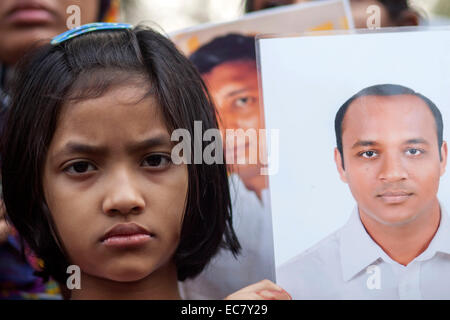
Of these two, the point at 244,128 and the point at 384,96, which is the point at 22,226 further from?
the point at 384,96

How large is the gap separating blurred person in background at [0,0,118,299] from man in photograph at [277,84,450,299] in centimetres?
66

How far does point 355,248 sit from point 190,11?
1779 millimetres

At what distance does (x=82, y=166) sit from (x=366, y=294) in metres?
0.58

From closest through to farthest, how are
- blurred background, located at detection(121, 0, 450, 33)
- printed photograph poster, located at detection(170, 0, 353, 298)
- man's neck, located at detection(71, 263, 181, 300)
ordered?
man's neck, located at detection(71, 263, 181, 300)
printed photograph poster, located at detection(170, 0, 353, 298)
blurred background, located at detection(121, 0, 450, 33)

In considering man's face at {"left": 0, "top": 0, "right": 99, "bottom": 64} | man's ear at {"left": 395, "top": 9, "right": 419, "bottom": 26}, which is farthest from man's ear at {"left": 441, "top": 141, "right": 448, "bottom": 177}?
man's face at {"left": 0, "top": 0, "right": 99, "bottom": 64}

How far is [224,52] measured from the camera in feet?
4.02

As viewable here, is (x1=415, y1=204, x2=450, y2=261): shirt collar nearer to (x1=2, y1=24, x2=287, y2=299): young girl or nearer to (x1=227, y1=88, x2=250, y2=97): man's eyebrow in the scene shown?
(x1=2, y1=24, x2=287, y2=299): young girl

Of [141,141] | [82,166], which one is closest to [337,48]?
[141,141]

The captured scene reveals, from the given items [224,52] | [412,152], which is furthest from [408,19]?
[412,152]

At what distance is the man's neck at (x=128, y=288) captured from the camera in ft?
3.22

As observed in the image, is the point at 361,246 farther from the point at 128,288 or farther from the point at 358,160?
the point at 128,288

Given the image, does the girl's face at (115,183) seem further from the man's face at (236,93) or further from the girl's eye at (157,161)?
the man's face at (236,93)

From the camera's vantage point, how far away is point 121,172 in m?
0.88

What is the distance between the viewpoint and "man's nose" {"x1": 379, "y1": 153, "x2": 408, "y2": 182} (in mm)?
915
